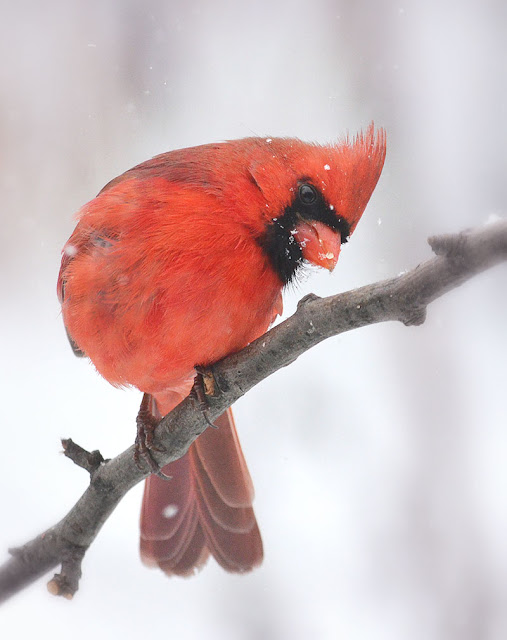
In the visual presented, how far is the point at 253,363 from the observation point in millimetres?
1366

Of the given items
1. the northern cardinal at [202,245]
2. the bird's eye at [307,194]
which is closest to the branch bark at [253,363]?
the northern cardinal at [202,245]

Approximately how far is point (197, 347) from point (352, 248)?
22.2 inches

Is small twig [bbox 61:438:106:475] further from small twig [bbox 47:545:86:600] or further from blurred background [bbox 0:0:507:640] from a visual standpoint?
blurred background [bbox 0:0:507:640]

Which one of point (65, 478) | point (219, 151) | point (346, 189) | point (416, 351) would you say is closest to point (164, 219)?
point (219, 151)

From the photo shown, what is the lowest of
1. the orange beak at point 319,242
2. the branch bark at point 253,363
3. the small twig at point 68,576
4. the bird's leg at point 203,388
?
the small twig at point 68,576

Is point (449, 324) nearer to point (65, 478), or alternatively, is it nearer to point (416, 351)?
point (416, 351)

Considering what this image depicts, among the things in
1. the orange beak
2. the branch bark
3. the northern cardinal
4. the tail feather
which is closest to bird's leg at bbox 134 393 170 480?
the branch bark

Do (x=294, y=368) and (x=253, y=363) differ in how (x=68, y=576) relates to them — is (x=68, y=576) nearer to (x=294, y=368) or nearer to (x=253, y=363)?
(x=253, y=363)

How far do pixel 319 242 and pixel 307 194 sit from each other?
0.10m

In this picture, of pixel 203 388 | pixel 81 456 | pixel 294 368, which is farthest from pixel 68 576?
pixel 294 368

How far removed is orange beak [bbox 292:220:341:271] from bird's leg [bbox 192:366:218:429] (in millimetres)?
308

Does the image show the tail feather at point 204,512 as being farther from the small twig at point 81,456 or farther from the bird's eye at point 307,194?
the bird's eye at point 307,194

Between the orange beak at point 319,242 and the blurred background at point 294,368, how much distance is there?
383 millimetres

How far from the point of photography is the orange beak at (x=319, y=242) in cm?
141
